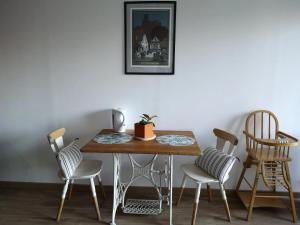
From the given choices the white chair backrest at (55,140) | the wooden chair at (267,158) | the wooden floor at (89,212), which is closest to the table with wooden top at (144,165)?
the wooden floor at (89,212)

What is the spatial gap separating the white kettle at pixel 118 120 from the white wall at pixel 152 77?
0.21 m

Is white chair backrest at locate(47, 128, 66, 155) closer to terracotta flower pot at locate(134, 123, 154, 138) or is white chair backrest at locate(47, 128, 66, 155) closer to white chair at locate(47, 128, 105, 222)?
white chair at locate(47, 128, 105, 222)

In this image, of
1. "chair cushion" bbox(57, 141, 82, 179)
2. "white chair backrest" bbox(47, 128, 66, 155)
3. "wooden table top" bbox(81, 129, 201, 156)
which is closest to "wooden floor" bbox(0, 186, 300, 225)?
"chair cushion" bbox(57, 141, 82, 179)

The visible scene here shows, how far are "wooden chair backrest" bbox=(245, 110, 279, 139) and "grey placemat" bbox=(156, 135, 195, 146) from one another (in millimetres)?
696

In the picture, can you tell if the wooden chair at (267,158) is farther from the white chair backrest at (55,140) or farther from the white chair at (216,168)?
the white chair backrest at (55,140)

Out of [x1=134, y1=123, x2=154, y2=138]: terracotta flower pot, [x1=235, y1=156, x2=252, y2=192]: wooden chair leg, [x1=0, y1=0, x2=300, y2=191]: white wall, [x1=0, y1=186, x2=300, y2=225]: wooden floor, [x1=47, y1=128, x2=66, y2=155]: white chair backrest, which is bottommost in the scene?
[x1=0, y1=186, x2=300, y2=225]: wooden floor

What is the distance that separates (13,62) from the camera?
8.61ft

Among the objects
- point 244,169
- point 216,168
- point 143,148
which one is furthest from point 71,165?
point 244,169

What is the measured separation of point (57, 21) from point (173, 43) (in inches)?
48.4

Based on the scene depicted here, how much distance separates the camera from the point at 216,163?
2.10 m

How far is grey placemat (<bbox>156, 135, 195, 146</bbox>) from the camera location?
2111mm

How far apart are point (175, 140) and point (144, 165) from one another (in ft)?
2.08

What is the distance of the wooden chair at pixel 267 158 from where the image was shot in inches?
86.2

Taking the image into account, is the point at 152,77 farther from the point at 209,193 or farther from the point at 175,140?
the point at 209,193
